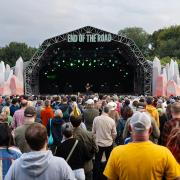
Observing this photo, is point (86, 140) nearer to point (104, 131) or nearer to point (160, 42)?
point (104, 131)

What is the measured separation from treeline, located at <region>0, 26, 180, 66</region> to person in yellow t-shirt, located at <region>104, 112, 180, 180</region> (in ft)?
229

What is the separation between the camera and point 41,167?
13.2 feet

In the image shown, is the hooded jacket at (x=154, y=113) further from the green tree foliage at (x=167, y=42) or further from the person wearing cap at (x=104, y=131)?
the green tree foliage at (x=167, y=42)

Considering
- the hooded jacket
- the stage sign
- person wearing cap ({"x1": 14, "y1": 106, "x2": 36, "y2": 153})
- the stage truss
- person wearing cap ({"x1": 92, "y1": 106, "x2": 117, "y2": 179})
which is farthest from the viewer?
the stage truss

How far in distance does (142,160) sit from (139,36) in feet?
359

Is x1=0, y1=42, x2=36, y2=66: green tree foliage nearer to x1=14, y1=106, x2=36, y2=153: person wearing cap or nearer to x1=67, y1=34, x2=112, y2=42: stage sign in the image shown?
x1=67, y1=34, x2=112, y2=42: stage sign

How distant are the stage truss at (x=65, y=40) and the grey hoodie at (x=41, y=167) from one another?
33609mm

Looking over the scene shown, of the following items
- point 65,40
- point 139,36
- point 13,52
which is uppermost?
point 139,36

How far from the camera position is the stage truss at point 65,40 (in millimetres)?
37812

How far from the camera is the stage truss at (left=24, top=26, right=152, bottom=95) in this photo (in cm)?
3781

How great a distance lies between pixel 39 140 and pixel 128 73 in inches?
1670

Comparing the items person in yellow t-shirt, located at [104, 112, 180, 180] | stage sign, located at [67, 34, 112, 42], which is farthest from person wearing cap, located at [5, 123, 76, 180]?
stage sign, located at [67, 34, 112, 42]

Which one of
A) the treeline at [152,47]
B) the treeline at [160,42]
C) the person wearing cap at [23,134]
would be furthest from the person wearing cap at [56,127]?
the treeline at [152,47]

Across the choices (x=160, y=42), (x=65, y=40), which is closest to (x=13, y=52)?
(x=160, y=42)
